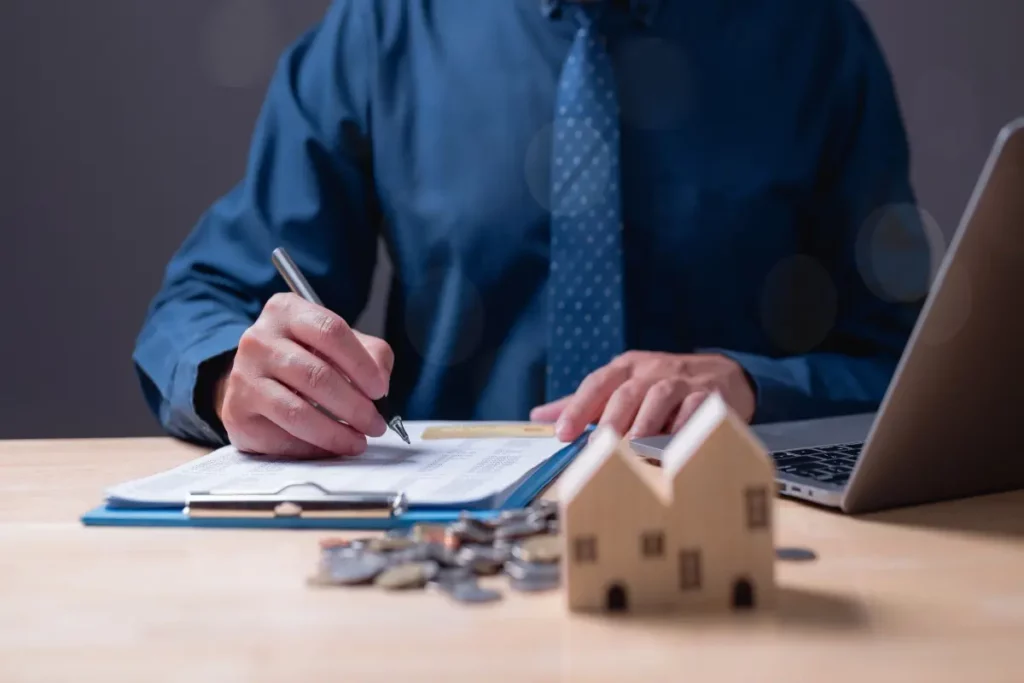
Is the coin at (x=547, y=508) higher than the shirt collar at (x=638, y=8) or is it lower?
lower

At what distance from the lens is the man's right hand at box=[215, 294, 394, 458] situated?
32.8 inches

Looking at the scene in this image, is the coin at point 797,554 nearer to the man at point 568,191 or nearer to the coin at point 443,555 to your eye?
the coin at point 443,555

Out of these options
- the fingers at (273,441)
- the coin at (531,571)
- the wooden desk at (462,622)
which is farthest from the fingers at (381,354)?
the coin at (531,571)

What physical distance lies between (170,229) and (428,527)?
5.41ft

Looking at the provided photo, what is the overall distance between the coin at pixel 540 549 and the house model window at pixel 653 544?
74mm

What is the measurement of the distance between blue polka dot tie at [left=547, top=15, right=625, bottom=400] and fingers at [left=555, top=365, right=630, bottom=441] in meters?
0.36

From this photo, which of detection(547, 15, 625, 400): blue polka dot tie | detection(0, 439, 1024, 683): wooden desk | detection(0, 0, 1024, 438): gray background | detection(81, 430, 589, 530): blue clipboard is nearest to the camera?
detection(0, 439, 1024, 683): wooden desk

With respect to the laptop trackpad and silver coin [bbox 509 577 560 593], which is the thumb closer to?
the laptop trackpad

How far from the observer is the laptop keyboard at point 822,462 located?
704mm

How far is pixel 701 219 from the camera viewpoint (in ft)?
4.71

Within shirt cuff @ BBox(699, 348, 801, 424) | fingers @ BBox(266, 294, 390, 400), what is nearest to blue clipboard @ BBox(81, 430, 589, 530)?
fingers @ BBox(266, 294, 390, 400)

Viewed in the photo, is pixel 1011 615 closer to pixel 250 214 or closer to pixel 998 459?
pixel 998 459

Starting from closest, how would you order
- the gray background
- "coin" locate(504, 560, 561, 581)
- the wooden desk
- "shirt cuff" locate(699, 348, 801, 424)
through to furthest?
the wooden desk
"coin" locate(504, 560, 561, 581)
"shirt cuff" locate(699, 348, 801, 424)
the gray background

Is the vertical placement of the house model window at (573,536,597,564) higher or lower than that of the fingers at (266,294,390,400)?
higher
